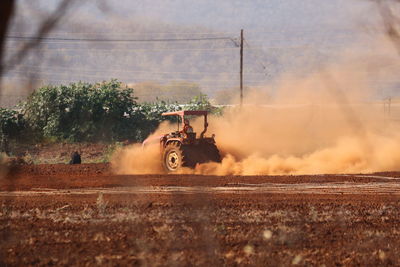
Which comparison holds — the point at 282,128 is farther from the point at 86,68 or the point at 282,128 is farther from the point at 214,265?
the point at 86,68

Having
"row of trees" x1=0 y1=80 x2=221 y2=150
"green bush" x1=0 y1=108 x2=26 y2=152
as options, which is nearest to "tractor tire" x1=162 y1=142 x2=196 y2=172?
"green bush" x1=0 y1=108 x2=26 y2=152

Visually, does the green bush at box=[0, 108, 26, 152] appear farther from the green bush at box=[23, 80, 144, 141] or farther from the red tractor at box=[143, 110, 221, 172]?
the red tractor at box=[143, 110, 221, 172]

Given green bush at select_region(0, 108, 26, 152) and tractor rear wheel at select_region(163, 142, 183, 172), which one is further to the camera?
green bush at select_region(0, 108, 26, 152)

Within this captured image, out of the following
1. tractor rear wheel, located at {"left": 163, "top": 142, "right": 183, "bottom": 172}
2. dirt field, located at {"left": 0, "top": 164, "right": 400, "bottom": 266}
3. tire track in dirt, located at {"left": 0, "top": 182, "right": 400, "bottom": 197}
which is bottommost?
dirt field, located at {"left": 0, "top": 164, "right": 400, "bottom": 266}

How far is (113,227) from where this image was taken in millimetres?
11180

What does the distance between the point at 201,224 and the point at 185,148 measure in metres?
11.9

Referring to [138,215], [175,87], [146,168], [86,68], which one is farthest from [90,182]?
[175,87]

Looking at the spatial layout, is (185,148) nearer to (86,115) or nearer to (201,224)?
(201,224)

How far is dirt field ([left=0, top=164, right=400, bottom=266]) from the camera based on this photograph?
→ 28.9ft

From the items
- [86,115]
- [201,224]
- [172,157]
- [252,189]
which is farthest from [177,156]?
[86,115]

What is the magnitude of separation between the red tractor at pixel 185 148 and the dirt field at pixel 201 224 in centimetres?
316

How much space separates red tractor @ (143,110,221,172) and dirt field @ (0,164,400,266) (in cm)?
316

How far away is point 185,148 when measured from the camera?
23.5m

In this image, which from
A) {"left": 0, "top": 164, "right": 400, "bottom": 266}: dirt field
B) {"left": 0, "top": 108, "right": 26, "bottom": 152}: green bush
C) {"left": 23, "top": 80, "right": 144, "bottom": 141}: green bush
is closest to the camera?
{"left": 0, "top": 164, "right": 400, "bottom": 266}: dirt field
